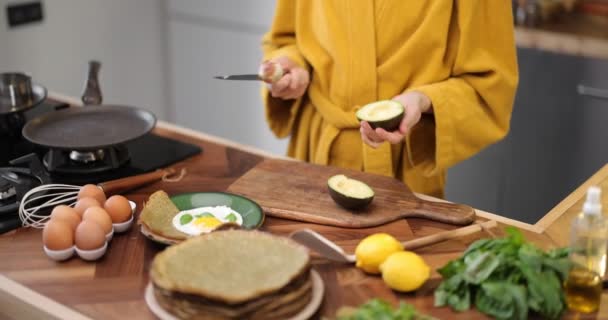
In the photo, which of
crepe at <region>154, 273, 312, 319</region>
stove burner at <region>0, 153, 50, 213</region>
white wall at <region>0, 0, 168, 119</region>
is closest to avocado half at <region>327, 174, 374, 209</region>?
crepe at <region>154, 273, 312, 319</region>

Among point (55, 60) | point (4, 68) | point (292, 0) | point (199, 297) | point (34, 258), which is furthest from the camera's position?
point (55, 60)

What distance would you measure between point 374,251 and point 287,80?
609mm

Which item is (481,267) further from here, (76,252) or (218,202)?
(76,252)

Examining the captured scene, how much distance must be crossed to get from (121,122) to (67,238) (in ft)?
1.63

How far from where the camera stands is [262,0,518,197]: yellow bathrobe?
1.65 m

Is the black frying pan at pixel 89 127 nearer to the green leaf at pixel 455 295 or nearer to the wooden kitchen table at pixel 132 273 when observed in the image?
the wooden kitchen table at pixel 132 273

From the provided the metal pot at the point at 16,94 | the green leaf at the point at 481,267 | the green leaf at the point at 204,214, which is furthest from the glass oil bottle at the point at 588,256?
the metal pot at the point at 16,94

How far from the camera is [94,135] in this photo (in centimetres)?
166

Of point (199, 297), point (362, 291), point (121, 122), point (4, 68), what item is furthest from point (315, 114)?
point (4, 68)

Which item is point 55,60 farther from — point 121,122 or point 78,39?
point 121,122

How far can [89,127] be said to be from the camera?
1.70 meters

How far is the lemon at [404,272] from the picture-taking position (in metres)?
1.19

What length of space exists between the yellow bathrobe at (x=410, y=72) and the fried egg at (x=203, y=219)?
17.5 inches

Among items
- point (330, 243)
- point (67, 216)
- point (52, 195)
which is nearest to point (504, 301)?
point (330, 243)
